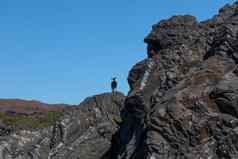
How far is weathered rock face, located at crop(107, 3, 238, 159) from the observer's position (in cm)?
2538

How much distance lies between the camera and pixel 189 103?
2708cm

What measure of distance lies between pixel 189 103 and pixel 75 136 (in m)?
20.0

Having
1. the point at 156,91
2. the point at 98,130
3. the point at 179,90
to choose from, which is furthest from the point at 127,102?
the point at 98,130

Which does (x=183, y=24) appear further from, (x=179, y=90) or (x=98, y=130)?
(x=179, y=90)

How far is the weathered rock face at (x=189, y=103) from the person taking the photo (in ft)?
83.3

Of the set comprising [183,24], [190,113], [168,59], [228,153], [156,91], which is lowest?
[228,153]

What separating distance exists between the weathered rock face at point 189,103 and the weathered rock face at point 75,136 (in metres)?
2.75

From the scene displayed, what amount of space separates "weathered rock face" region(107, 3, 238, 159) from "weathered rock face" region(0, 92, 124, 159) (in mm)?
2747

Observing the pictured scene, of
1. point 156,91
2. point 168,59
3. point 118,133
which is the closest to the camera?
point 156,91

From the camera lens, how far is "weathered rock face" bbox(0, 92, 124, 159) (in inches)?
1639

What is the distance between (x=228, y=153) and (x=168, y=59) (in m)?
13.6

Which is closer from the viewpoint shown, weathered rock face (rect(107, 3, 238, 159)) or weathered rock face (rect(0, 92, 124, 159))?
weathered rock face (rect(107, 3, 238, 159))

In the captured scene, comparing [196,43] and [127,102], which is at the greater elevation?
[196,43]

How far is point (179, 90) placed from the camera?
29047 mm
